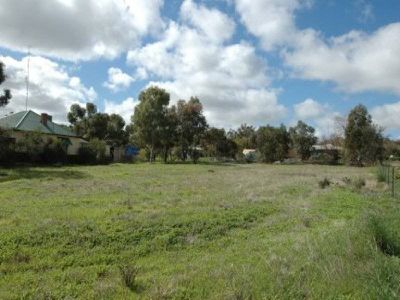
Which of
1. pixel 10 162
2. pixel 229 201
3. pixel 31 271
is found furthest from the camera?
pixel 10 162

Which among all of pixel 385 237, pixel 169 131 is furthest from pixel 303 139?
pixel 385 237

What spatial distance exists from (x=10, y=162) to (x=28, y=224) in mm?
31544

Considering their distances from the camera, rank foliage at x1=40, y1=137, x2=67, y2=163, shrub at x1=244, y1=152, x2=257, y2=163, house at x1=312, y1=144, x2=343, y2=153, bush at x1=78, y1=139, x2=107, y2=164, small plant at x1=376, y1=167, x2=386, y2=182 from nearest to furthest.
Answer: small plant at x1=376, y1=167, x2=386, y2=182, foliage at x1=40, y1=137, x2=67, y2=163, bush at x1=78, y1=139, x2=107, y2=164, shrub at x1=244, y1=152, x2=257, y2=163, house at x1=312, y1=144, x2=343, y2=153

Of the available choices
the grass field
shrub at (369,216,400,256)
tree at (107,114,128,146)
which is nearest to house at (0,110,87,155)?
tree at (107,114,128,146)

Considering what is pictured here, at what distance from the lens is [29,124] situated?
49.7 meters

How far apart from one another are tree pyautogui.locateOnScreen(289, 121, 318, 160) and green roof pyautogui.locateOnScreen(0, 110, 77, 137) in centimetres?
4703

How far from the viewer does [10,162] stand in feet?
128

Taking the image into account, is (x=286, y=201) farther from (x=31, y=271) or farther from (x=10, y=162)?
(x=10, y=162)

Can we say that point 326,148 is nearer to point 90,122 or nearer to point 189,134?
point 189,134

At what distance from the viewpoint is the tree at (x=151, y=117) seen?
60438mm

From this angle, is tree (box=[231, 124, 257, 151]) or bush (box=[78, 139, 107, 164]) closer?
bush (box=[78, 139, 107, 164])

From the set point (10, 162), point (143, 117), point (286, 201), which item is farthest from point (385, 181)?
point (143, 117)

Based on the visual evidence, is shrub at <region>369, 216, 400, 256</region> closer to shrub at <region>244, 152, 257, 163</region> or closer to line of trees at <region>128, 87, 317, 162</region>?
line of trees at <region>128, 87, 317, 162</region>

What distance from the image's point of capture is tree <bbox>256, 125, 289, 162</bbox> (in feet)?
259
